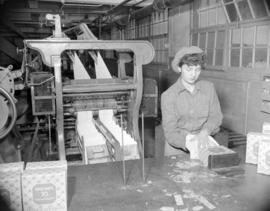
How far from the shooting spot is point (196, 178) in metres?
1.47

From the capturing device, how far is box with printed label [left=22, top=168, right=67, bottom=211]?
1102 mm

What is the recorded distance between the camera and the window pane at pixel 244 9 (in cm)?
356

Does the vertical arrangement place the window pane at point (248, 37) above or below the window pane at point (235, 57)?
above

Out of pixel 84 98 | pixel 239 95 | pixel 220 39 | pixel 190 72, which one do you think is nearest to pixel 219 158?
pixel 190 72

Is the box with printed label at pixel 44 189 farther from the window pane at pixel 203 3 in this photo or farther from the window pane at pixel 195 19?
the window pane at pixel 195 19

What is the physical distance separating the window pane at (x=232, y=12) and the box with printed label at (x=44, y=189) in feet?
11.2

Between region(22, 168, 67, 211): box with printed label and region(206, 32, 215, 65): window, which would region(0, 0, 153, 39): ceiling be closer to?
region(206, 32, 215, 65): window

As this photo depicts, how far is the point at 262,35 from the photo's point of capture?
3.36 meters

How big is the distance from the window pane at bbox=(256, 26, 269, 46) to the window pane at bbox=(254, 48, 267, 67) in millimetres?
79

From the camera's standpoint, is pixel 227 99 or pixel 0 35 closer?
pixel 227 99

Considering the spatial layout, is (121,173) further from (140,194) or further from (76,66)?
(76,66)

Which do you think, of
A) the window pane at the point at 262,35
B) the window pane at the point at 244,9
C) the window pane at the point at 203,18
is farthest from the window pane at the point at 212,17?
the window pane at the point at 262,35

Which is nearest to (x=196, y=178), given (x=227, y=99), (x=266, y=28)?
(x=266, y=28)

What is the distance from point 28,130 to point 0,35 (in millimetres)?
4193
